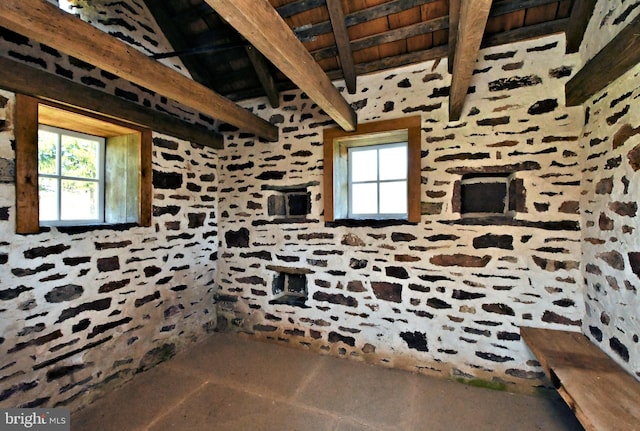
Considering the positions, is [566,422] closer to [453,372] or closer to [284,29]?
[453,372]

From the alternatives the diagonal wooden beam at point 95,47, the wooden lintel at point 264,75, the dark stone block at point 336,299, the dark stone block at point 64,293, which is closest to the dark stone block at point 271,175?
the wooden lintel at point 264,75

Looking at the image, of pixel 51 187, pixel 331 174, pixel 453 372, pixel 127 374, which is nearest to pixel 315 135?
pixel 331 174

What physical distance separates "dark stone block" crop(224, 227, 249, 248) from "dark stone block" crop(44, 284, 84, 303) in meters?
1.32

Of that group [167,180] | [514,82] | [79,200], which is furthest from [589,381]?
[79,200]

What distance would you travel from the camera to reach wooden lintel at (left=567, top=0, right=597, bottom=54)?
1.81 meters

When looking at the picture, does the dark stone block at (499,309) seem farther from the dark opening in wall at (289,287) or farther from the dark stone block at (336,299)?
the dark opening in wall at (289,287)

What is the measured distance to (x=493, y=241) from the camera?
217cm

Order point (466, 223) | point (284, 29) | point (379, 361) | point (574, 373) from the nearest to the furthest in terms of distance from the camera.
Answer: point (284, 29)
point (574, 373)
point (466, 223)
point (379, 361)

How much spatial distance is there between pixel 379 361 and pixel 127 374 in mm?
2107

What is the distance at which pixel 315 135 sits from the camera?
8.98ft

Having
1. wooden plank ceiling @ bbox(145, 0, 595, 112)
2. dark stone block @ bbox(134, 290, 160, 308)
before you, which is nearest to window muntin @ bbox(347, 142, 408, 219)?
wooden plank ceiling @ bbox(145, 0, 595, 112)

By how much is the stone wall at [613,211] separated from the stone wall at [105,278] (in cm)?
321

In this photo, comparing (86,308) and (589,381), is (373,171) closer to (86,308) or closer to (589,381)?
(589,381)

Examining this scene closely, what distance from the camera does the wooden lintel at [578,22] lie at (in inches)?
71.3
